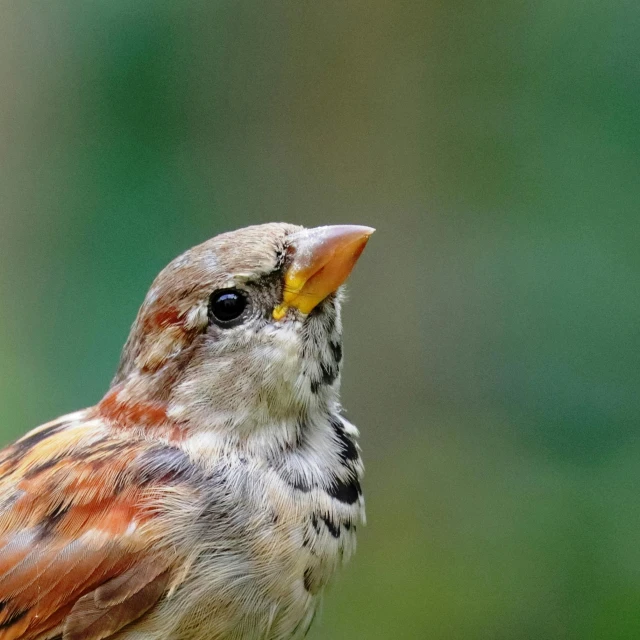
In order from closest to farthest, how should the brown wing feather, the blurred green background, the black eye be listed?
the brown wing feather, the black eye, the blurred green background

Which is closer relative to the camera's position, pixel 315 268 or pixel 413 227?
pixel 315 268

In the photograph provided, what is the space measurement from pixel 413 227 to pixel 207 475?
204cm

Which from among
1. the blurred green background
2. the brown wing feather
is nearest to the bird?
the brown wing feather

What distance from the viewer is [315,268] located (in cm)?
153

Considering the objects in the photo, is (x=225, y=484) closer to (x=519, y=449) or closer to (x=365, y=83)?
(x=519, y=449)

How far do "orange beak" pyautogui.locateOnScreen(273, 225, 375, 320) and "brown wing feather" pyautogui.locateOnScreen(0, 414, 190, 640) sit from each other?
37cm

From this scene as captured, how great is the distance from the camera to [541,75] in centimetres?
289

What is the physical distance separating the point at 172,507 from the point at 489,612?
1511 millimetres

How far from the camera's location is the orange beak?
1531 mm

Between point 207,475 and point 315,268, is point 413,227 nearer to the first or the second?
point 315,268

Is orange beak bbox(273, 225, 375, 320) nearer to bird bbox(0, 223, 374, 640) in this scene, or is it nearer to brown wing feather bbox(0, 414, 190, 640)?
bird bbox(0, 223, 374, 640)

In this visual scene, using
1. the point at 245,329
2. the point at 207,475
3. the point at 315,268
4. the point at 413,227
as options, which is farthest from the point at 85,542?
the point at 413,227

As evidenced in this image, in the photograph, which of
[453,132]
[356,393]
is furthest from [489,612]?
[453,132]

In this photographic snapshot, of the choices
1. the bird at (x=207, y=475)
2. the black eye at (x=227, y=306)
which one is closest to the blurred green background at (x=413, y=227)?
the bird at (x=207, y=475)
